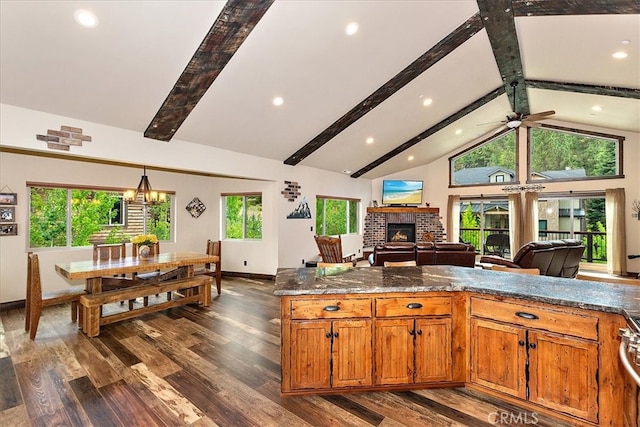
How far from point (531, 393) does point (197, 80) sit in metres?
4.23

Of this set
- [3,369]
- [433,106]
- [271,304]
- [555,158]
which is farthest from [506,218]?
[3,369]

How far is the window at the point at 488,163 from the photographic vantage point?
8.51m

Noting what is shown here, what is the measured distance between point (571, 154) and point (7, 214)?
38.5ft

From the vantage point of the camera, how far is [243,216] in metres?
7.08

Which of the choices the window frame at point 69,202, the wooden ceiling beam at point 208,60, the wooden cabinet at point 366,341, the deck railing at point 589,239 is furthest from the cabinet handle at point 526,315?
the deck railing at point 589,239

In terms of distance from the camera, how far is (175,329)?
380 centimetres

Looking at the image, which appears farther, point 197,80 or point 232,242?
point 232,242

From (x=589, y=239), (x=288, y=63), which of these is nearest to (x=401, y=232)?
(x=589, y=239)

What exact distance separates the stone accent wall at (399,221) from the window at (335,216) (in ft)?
1.59

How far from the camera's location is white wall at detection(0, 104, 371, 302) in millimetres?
3840

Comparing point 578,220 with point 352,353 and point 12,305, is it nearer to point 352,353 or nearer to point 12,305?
point 352,353

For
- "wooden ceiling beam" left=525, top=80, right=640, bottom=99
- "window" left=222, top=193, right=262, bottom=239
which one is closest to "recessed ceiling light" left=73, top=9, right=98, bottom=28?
"window" left=222, top=193, right=262, bottom=239

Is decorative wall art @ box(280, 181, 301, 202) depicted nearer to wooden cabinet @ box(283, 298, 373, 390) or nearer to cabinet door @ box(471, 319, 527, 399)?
wooden cabinet @ box(283, 298, 373, 390)

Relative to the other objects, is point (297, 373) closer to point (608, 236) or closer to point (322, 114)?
point (322, 114)
